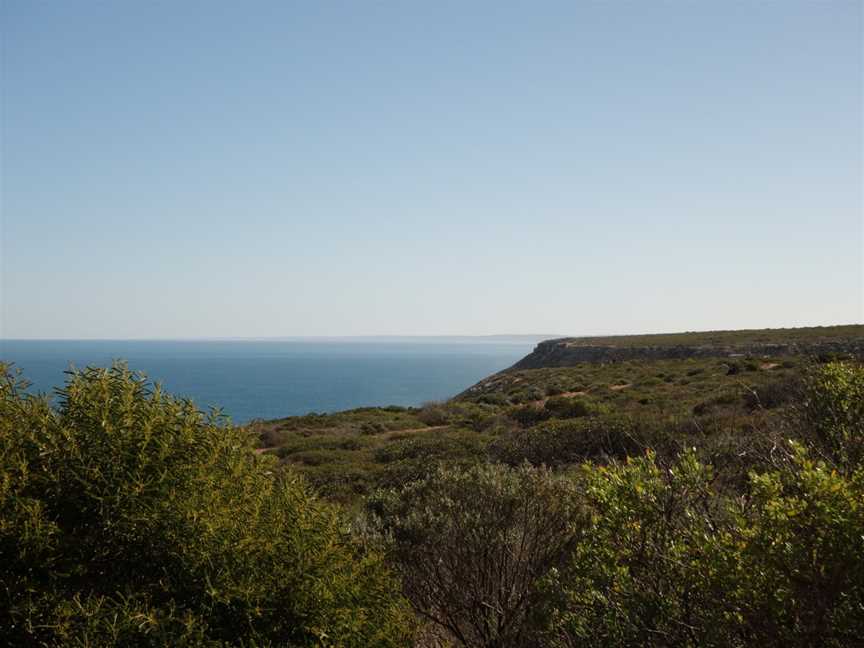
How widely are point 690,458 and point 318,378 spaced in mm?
180145

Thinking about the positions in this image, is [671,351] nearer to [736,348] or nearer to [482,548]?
[736,348]

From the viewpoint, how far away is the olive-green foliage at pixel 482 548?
25.1ft

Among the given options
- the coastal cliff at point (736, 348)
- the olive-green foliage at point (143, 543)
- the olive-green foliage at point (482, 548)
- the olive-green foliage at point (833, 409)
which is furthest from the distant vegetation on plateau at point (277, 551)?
the coastal cliff at point (736, 348)

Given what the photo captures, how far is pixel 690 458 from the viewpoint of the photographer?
212 inches

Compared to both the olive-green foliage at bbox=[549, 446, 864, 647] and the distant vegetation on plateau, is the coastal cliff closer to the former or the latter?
the olive-green foliage at bbox=[549, 446, 864, 647]

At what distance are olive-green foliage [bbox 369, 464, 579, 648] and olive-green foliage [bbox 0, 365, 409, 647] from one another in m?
3.20

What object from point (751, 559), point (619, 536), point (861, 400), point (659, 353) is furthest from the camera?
point (659, 353)

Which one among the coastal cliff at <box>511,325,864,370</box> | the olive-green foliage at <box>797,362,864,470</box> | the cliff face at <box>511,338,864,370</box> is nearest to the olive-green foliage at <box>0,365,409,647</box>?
the olive-green foliage at <box>797,362,864,470</box>

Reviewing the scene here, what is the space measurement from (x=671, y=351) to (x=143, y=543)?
61109 mm

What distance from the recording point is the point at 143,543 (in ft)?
13.6

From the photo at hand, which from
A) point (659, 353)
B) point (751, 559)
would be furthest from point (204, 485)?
point (659, 353)

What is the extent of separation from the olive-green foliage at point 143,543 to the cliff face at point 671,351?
38332mm

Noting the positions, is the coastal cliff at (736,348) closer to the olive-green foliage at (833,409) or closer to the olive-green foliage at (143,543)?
the olive-green foliage at (833,409)

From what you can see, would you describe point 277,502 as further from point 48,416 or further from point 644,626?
point 644,626
